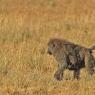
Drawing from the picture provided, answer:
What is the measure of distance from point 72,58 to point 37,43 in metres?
4.57

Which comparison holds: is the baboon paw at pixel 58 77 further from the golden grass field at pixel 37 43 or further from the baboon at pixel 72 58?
the golden grass field at pixel 37 43

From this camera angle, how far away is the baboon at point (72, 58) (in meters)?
9.45

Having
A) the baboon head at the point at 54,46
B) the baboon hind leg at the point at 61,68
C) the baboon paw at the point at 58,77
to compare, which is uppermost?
the baboon head at the point at 54,46

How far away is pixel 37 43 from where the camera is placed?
14039mm

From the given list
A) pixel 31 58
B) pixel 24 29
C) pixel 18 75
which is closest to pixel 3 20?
pixel 24 29

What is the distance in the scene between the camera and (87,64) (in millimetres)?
9391

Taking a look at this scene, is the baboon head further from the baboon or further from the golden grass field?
the golden grass field

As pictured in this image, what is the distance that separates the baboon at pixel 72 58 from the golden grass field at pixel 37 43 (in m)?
0.19

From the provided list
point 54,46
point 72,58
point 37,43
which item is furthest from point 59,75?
point 37,43

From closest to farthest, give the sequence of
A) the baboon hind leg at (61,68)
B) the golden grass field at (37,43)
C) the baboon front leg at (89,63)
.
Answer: the golden grass field at (37,43) → the baboon front leg at (89,63) → the baboon hind leg at (61,68)

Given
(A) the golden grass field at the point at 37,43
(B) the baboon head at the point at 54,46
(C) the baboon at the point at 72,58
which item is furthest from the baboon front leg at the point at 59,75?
(B) the baboon head at the point at 54,46

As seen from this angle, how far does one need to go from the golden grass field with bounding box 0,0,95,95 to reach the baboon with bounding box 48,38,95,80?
0.62 ft

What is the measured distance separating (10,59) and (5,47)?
190 centimetres

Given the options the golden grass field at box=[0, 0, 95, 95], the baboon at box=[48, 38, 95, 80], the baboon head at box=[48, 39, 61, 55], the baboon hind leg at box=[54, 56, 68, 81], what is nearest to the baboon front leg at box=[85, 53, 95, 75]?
the baboon at box=[48, 38, 95, 80]
